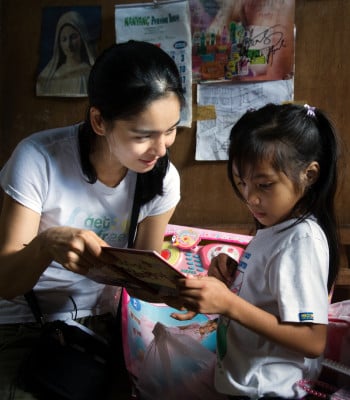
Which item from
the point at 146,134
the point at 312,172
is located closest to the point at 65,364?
the point at 146,134

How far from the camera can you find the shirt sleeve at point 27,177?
96cm

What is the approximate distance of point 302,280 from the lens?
30.6 inches

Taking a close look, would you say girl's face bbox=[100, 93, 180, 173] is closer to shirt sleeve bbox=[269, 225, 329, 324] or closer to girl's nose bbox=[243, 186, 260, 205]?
girl's nose bbox=[243, 186, 260, 205]

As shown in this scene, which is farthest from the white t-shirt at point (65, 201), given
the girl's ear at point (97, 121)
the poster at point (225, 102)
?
the poster at point (225, 102)

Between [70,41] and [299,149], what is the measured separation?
39.0 inches

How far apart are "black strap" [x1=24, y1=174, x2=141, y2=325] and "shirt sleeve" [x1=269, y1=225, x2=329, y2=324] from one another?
0.41m

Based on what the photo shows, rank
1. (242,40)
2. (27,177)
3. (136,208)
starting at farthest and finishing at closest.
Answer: (242,40) < (136,208) < (27,177)

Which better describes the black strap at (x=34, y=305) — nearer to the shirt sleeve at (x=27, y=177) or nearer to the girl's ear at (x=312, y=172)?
the shirt sleeve at (x=27, y=177)

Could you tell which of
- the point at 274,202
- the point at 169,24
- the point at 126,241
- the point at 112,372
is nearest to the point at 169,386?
the point at 112,372

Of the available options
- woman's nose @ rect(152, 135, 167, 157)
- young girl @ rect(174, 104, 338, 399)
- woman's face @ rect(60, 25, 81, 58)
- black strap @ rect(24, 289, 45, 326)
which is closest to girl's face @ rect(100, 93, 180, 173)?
woman's nose @ rect(152, 135, 167, 157)

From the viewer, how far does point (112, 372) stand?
40.8 inches

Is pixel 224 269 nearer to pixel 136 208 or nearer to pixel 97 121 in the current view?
pixel 136 208

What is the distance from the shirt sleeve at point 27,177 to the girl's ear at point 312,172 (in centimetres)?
57

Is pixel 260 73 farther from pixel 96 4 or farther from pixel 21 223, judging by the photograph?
pixel 21 223
